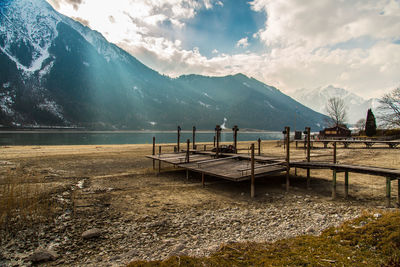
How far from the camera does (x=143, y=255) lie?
248 inches

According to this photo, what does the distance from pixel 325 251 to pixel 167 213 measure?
6169 millimetres

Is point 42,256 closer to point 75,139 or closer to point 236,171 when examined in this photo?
point 236,171

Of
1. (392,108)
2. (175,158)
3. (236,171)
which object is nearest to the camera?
(236,171)

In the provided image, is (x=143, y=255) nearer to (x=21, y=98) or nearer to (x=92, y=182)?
(x=92, y=182)

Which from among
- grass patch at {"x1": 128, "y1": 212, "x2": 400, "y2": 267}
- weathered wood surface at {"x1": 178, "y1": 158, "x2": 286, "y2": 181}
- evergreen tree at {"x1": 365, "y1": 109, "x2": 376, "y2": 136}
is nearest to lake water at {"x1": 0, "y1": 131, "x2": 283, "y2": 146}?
evergreen tree at {"x1": 365, "y1": 109, "x2": 376, "y2": 136}

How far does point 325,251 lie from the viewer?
5.59m

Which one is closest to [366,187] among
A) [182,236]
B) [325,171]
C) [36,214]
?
[325,171]

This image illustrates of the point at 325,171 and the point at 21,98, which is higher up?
the point at 21,98

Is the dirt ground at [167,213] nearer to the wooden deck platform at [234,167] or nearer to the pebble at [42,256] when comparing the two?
the pebble at [42,256]

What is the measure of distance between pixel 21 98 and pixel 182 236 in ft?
832

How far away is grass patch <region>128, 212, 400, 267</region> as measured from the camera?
16.6ft

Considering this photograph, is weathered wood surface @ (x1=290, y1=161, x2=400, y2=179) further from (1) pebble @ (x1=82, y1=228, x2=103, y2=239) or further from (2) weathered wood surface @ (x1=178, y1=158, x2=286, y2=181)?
(1) pebble @ (x1=82, y1=228, x2=103, y2=239)

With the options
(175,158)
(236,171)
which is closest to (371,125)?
(175,158)

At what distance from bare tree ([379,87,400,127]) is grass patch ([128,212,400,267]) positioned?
36.3m
